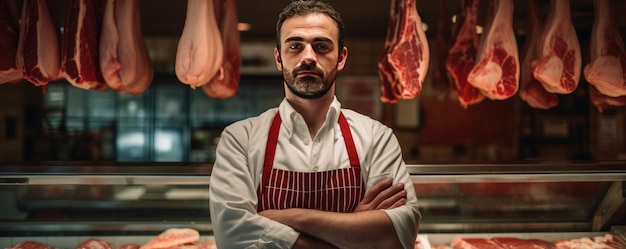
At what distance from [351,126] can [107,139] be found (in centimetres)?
586

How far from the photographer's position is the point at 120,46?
11.8 ft

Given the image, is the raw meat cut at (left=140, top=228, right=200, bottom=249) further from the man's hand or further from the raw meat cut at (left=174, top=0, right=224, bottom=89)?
the man's hand

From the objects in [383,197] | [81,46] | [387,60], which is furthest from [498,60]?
[81,46]

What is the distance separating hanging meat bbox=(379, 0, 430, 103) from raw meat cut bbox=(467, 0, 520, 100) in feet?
1.10

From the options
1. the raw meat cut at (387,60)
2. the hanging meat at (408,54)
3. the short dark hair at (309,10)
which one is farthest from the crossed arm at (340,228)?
the raw meat cut at (387,60)

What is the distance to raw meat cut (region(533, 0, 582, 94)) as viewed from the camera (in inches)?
138

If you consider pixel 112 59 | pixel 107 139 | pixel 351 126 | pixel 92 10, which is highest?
pixel 92 10

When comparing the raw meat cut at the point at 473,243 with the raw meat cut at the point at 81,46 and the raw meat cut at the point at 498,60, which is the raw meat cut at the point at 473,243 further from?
the raw meat cut at the point at 81,46

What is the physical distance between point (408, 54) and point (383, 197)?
1515mm

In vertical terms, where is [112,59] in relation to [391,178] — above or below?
above

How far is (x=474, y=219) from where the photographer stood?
354 cm

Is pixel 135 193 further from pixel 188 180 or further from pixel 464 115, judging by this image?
pixel 464 115

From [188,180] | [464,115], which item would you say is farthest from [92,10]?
[464,115]

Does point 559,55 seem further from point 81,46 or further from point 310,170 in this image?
point 81,46
